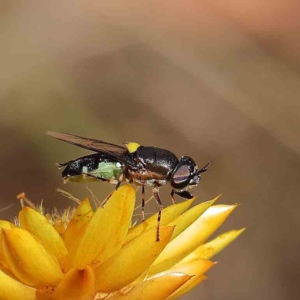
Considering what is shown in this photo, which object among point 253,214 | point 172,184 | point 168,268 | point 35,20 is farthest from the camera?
point 35,20

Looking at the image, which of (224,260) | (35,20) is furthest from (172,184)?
(35,20)

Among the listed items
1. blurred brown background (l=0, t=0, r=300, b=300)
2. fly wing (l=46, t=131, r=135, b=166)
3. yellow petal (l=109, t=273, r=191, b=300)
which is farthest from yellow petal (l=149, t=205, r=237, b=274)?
blurred brown background (l=0, t=0, r=300, b=300)

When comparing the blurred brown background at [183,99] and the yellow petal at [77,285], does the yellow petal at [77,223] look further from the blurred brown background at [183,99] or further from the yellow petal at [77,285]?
the blurred brown background at [183,99]

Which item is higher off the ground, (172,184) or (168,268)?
(172,184)

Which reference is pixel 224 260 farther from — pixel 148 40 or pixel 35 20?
pixel 35 20

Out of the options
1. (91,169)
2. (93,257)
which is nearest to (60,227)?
(93,257)

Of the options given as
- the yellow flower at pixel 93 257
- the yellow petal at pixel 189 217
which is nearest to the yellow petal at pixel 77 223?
the yellow flower at pixel 93 257
